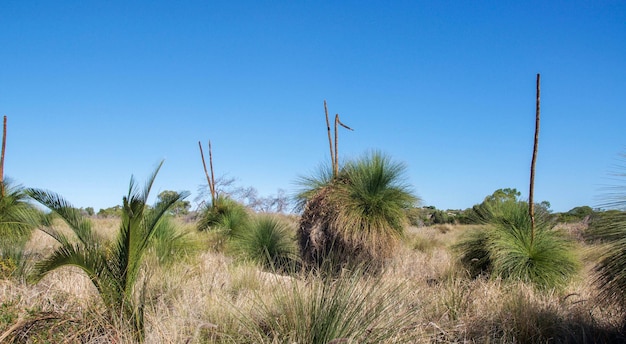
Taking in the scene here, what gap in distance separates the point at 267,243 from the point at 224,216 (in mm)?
5129

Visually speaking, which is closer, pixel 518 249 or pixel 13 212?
pixel 518 249

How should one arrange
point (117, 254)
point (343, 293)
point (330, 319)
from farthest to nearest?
point (117, 254), point (343, 293), point (330, 319)

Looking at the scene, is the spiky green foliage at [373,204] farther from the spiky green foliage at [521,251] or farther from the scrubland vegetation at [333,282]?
the spiky green foliage at [521,251]

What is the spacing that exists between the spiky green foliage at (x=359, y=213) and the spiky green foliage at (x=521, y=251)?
1514mm

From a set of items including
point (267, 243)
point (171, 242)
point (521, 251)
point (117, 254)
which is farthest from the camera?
point (267, 243)

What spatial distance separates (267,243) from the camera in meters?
11.6

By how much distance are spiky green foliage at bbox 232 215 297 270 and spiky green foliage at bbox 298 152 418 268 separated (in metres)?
1.76

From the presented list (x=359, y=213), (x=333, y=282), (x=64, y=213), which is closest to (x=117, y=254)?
(x=64, y=213)

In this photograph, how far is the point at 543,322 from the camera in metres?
5.33

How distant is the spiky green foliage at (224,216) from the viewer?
15.6 m

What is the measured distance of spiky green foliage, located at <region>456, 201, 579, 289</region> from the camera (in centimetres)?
772

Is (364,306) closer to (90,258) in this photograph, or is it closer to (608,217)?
(608,217)

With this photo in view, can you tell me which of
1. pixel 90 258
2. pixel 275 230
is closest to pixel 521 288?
pixel 90 258

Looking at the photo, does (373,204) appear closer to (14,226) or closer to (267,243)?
(267,243)
